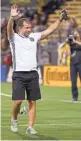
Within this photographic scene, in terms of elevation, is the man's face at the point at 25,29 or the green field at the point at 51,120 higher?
the man's face at the point at 25,29

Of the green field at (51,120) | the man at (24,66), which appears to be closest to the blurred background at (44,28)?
the green field at (51,120)

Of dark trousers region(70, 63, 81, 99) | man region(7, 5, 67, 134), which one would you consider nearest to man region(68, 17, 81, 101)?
dark trousers region(70, 63, 81, 99)

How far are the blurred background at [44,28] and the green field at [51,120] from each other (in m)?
5.87

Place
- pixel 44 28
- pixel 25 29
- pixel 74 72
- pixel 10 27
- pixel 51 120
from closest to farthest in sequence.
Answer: pixel 10 27 < pixel 25 29 < pixel 51 120 < pixel 74 72 < pixel 44 28

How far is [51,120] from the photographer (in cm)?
1309

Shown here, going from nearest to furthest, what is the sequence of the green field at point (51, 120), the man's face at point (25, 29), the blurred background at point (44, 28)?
the green field at point (51, 120) < the man's face at point (25, 29) < the blurred background at point (44, 28)

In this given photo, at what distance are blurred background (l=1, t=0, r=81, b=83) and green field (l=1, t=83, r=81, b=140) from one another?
5.87m

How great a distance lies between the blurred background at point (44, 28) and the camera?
89.3 ft

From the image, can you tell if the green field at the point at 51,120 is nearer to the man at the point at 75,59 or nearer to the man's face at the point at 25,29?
the man at the point at 75,59

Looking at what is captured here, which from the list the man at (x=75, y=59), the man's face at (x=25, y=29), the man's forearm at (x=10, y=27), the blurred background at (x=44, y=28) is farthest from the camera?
the blurred background at (x=44, y=28)

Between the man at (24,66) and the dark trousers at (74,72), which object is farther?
the dark trousers at (74,72)

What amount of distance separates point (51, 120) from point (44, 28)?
18.8m

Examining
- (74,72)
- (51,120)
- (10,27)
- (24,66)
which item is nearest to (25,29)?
(10,27)

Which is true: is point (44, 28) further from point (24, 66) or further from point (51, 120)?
point (24, 66)
